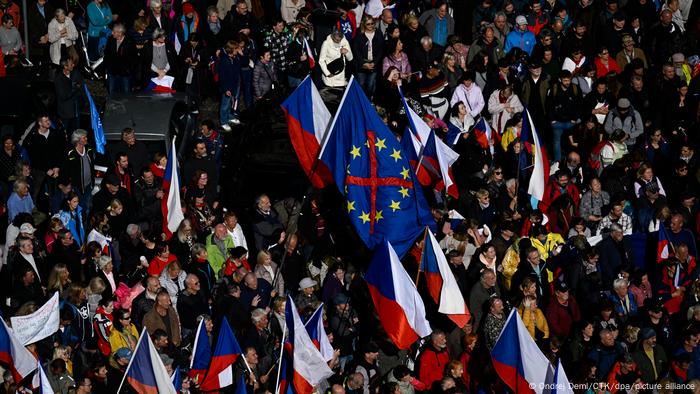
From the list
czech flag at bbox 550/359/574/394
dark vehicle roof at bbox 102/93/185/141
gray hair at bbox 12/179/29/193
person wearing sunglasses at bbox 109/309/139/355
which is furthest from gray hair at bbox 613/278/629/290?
gray hair at bbox 12/179/29/193

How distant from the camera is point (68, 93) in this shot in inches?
1075

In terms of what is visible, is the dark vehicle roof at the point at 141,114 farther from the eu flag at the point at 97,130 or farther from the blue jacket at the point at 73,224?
the blue jacket at the point at 73,224

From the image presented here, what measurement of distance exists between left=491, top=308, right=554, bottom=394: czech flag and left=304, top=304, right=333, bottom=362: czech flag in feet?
5.96

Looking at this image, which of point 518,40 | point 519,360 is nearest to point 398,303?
point 519,360

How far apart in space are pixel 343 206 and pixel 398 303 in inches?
139

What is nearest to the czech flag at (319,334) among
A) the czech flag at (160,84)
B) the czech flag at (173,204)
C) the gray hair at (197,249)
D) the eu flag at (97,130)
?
the gray hair at (197,249)

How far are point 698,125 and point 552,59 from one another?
229cm

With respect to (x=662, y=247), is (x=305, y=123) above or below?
above

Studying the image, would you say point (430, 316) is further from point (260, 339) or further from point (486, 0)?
point (486, 0)

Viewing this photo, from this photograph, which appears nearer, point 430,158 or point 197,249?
point 197,249

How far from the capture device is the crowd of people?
75.5ft

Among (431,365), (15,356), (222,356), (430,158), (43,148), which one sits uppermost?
(430,158)

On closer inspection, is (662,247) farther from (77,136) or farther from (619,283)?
(77,136)

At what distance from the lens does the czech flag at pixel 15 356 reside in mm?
21125
